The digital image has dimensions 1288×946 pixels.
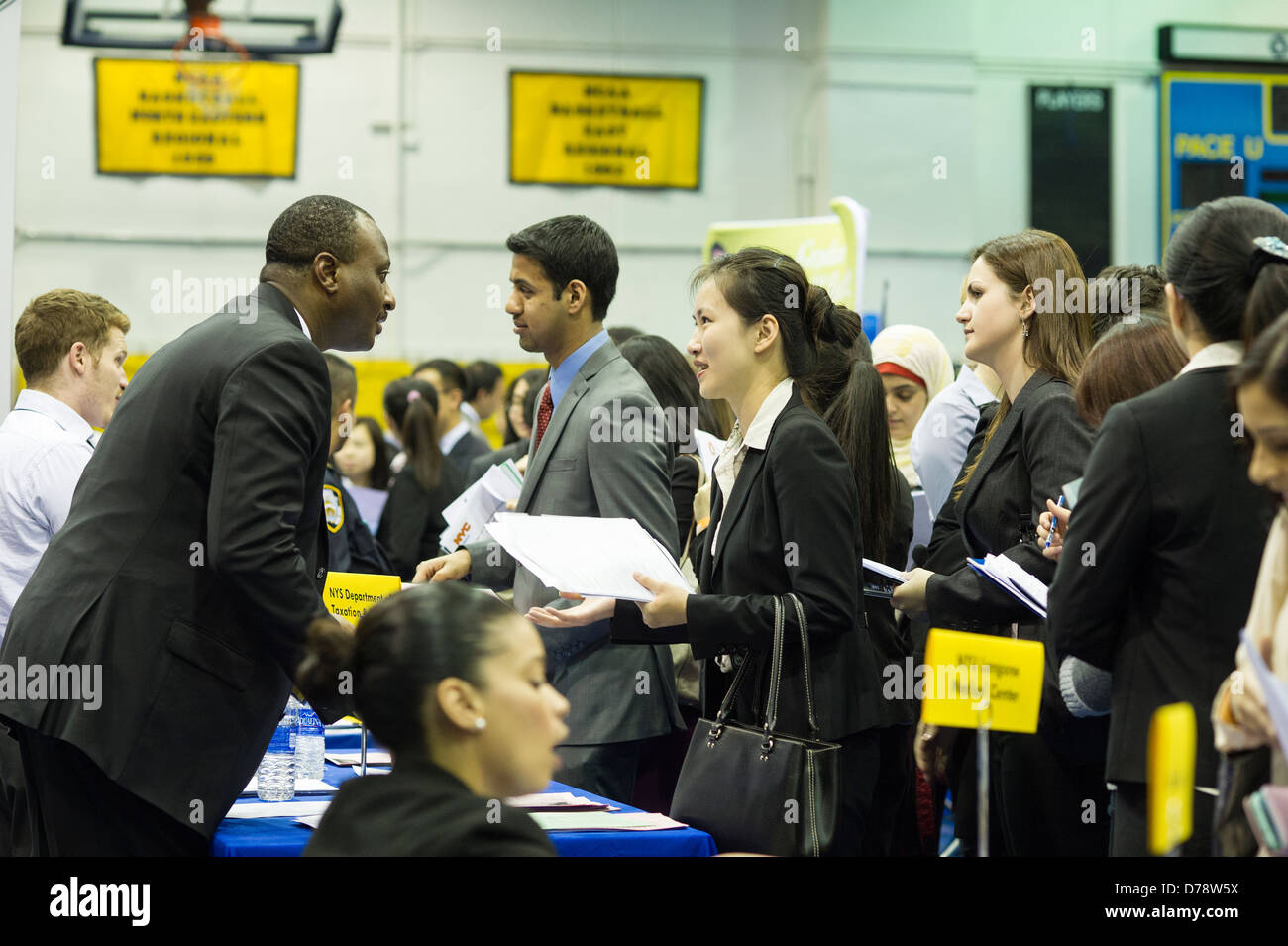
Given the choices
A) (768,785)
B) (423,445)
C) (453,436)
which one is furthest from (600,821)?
(453,436)

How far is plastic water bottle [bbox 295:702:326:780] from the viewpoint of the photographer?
303cm

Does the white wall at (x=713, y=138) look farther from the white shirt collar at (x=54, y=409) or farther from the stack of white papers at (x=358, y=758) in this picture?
the stack of white papers at (x=358, y=758)

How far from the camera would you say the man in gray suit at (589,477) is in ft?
10.5

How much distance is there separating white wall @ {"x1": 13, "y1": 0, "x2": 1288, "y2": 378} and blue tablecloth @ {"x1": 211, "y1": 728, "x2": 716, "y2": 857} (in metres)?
8.51

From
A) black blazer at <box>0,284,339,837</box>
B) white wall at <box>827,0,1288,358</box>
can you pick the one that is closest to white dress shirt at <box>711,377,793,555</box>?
black blazer at <box>0,284,339,837</box>

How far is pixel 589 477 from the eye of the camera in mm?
3291

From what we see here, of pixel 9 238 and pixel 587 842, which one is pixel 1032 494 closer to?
pixel 587 842

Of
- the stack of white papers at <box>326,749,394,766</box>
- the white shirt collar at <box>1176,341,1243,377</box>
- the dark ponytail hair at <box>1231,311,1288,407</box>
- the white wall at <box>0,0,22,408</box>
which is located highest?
the white wall at <box>0,0,22,408</box>

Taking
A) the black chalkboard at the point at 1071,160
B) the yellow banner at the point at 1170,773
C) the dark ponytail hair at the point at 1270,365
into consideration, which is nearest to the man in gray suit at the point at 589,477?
the dark ponytail hair at the point at 1270,365

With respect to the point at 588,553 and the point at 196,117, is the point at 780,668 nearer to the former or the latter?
the point at 588,553

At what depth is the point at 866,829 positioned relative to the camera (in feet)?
9.96

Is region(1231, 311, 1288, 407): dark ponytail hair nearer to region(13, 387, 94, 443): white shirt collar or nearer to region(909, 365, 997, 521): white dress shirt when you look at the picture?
region(909, 365, 997, 521): white dress shirt
